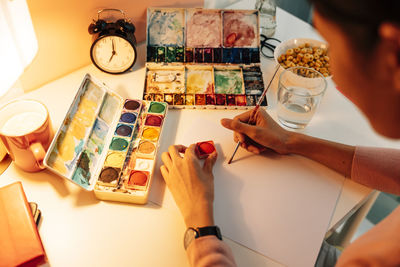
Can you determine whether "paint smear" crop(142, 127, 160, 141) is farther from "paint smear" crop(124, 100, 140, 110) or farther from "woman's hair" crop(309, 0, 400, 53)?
"woman's hair" crop(309, 0, 400, 53)

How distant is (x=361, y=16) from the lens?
1.63 ft

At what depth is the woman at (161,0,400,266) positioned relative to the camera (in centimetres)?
51

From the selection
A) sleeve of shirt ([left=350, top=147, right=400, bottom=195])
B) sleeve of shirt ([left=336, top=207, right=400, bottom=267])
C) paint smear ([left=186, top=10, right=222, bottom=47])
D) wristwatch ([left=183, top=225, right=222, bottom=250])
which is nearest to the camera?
sleeve of shirt ([left=336, top=207, right=400, bottom=267])

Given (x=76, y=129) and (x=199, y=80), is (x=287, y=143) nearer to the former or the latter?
(x=199, y=80)

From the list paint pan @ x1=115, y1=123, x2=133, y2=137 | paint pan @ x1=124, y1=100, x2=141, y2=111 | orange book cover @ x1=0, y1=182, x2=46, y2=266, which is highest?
paint pan @ x1=124, y1=100, x2=141, y2=111

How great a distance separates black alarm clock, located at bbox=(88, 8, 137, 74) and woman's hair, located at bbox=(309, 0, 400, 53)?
0.83m

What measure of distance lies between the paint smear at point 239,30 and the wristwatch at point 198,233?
713 millimetres

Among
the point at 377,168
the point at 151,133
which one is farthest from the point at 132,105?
the point at 377,168

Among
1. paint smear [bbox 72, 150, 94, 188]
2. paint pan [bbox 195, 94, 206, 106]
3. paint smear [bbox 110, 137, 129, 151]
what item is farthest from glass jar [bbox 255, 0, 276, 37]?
paint smear [bbox 72, 150, 94, 188]

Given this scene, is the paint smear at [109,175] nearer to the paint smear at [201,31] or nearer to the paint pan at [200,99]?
the paint pan at [200,99]

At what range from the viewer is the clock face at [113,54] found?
1.24m

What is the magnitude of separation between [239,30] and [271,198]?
65cm

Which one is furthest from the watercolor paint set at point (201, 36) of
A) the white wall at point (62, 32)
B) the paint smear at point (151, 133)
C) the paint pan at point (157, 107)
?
the paint smear at point (151, 133)

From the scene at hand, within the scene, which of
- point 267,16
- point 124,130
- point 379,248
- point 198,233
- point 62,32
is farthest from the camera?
point 267,16
